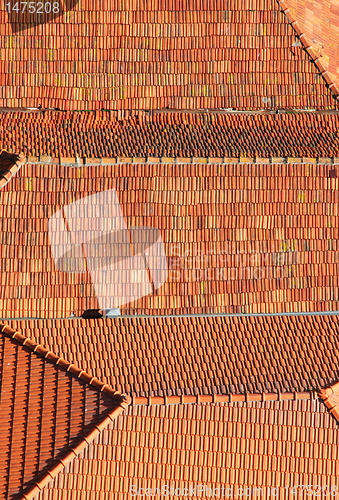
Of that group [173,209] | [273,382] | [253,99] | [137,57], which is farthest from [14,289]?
[253,99]

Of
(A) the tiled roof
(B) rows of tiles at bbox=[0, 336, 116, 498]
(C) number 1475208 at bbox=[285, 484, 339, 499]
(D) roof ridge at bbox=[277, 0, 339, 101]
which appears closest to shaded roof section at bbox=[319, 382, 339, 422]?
(C) number 1475208 at bbox=[285, 484, 339, 499]

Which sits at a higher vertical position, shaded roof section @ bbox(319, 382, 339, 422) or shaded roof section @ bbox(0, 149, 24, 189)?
shaded roof section @ bbox(0, 149, 24, 189)

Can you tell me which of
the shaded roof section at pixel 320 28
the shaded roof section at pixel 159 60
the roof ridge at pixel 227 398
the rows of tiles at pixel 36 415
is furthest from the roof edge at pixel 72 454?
the shaded roof section at pixel 320 28

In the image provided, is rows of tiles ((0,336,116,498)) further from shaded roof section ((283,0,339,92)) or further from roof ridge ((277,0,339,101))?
shaded roof section ((283,0,339,92))

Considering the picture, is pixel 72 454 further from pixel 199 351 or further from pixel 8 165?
pixel 8 165

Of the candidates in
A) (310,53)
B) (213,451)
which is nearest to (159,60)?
(310,53)

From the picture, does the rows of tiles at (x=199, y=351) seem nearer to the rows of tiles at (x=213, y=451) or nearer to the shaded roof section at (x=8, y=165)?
the rows of tiles at (x=213, y=451)
